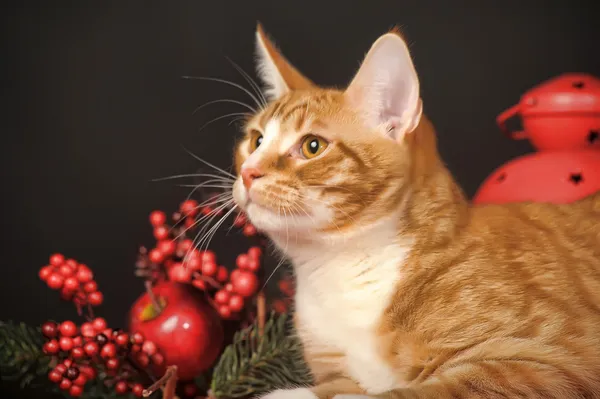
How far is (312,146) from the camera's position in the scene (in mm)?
1030

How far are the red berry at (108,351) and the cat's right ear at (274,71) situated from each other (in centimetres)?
47

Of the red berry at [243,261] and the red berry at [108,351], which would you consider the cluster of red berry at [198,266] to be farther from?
the red berry at [108,351]

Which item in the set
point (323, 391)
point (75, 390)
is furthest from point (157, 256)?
point (323, 391)

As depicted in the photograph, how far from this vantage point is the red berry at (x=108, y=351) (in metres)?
1.02

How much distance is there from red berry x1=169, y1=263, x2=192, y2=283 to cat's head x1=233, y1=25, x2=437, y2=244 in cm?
17

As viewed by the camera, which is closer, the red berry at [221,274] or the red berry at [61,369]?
the red berry at [61,369]

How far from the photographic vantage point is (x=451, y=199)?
104 cm

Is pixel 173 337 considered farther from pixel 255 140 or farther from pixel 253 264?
pixel 255 140

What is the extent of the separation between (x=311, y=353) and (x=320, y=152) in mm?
288

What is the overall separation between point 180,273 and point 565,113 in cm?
73

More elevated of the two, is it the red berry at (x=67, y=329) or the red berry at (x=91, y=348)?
the red berry at (x=67, y=329)

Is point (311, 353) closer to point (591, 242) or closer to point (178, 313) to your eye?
point (178, 313)

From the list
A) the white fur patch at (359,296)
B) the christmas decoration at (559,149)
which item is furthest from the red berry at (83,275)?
the christmas decoration at (559,149)

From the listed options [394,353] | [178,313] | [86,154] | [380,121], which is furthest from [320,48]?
[394,353]
